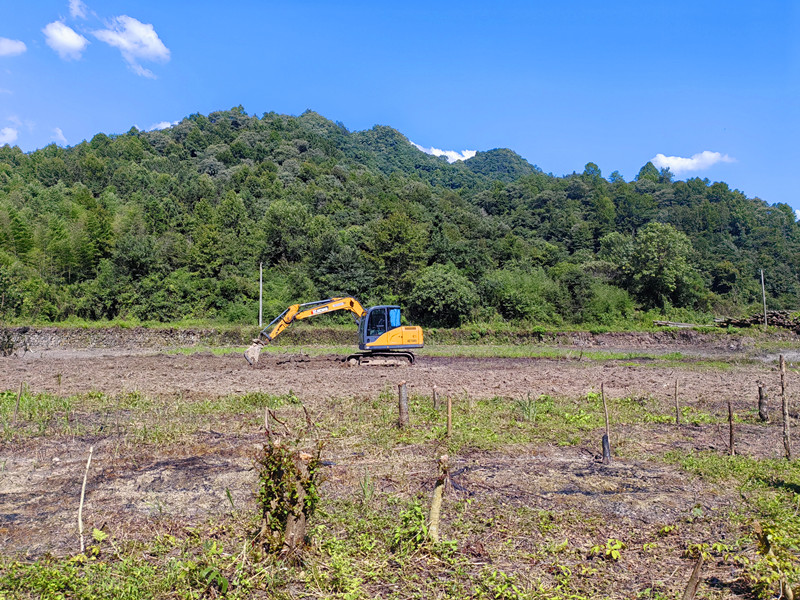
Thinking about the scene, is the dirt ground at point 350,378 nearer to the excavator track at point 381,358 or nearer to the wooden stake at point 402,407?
the excavator track at point 381,358

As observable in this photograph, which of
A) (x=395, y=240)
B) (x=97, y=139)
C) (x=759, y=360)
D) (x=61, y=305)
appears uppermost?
(x=97, y=139)

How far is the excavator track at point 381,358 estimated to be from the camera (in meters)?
23.1

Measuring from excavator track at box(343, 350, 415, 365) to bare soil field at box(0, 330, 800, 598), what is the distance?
731cm

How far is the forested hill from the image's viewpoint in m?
45.7

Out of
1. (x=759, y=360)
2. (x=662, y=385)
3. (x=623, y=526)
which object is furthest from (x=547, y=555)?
(x=759, y=360)

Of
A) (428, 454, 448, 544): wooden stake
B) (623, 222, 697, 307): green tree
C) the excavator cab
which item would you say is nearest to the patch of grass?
(428, 454, 448, 544): wooden stake

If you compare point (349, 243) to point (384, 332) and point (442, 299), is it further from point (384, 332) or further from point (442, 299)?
point (384, 332)

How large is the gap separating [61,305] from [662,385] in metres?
44.0

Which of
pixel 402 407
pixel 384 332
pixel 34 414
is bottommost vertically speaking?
pixel 34 414

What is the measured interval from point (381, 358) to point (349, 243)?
2852 centimetres

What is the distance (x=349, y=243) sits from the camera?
166ft

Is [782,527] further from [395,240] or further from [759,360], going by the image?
[395,240]

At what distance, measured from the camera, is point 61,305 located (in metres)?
44.5

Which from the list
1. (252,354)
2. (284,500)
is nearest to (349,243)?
(252,354)
